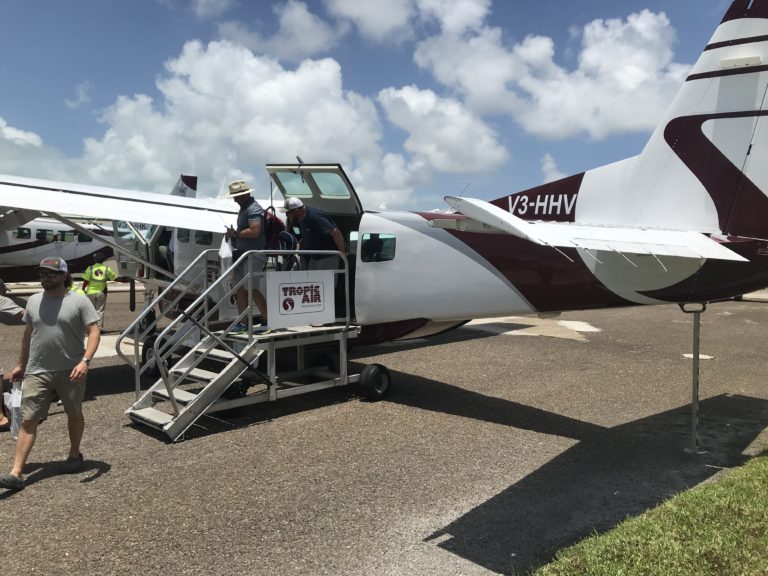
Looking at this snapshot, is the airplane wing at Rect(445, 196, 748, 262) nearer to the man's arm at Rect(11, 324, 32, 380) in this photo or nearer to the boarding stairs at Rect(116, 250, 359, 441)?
the boarding stairs at Rect(116, 250, 359, 441)

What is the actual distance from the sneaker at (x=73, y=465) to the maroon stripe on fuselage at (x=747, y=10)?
25.2 ft

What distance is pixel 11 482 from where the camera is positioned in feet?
14.9

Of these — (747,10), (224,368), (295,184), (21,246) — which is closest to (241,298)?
(224,368)

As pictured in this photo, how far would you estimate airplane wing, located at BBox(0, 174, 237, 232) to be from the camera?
309 inches

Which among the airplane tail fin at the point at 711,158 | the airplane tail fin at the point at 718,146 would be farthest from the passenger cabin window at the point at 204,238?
the airplane tail fin at the point at 718,146

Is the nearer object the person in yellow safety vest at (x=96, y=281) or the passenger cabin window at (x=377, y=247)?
the passenger cabin window at (x=377, y=247)

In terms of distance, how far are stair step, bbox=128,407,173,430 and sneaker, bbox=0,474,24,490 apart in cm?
145

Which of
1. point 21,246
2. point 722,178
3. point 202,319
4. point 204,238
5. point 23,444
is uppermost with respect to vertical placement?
point 21,246

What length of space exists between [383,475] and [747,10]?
19.2 ft

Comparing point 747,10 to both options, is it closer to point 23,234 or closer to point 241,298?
point 241,298

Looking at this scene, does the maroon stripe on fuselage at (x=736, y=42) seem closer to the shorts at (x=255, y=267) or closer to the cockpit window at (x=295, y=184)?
the cockpit window at (x=295, y=184)

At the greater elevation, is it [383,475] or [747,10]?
[747,10]

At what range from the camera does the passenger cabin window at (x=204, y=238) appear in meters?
9.82

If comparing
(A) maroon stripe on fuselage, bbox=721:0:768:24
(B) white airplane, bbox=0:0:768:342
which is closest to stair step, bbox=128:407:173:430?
(B) white airplane, bbox=0:0:768:342
